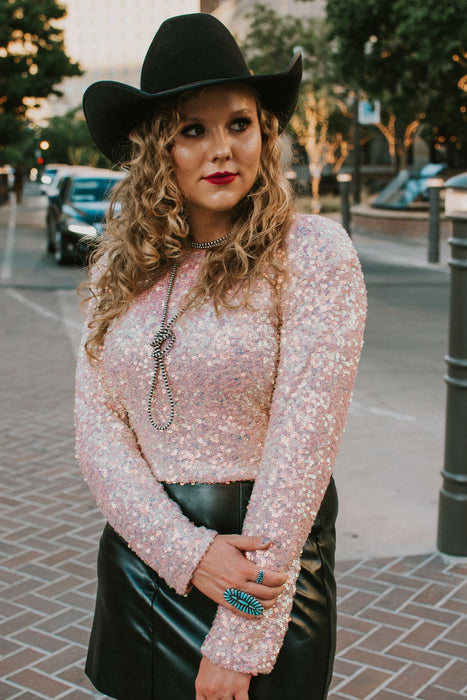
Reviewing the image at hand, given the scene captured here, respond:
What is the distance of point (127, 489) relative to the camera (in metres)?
1.71

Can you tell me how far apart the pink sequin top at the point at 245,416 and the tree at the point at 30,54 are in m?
32.4

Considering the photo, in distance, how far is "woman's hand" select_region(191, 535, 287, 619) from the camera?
61.5 inches

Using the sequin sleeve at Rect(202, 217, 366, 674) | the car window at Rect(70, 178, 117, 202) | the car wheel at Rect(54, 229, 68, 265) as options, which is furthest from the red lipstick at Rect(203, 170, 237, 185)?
the car window at Rect(70, 178, 117, 202)

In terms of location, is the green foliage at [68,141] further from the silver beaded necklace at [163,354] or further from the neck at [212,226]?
the silver beaded necklace at [163,354]

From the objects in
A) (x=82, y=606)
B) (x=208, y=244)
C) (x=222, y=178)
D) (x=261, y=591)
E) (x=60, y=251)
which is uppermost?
(x=222, y=178)

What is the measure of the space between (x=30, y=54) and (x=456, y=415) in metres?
31.6

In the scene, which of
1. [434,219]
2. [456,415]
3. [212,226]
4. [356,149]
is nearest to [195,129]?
[212,226]

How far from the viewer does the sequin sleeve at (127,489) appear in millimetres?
1636

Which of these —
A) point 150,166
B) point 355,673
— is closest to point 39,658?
point 355,673

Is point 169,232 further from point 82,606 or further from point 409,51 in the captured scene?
point 409,51

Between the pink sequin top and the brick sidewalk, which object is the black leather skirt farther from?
the brick sidewalk

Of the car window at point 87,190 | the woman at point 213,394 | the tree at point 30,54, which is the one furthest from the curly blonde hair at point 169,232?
the tree at point 30,54

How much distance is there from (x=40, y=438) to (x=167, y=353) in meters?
4.67

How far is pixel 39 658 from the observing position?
11.1 feet
